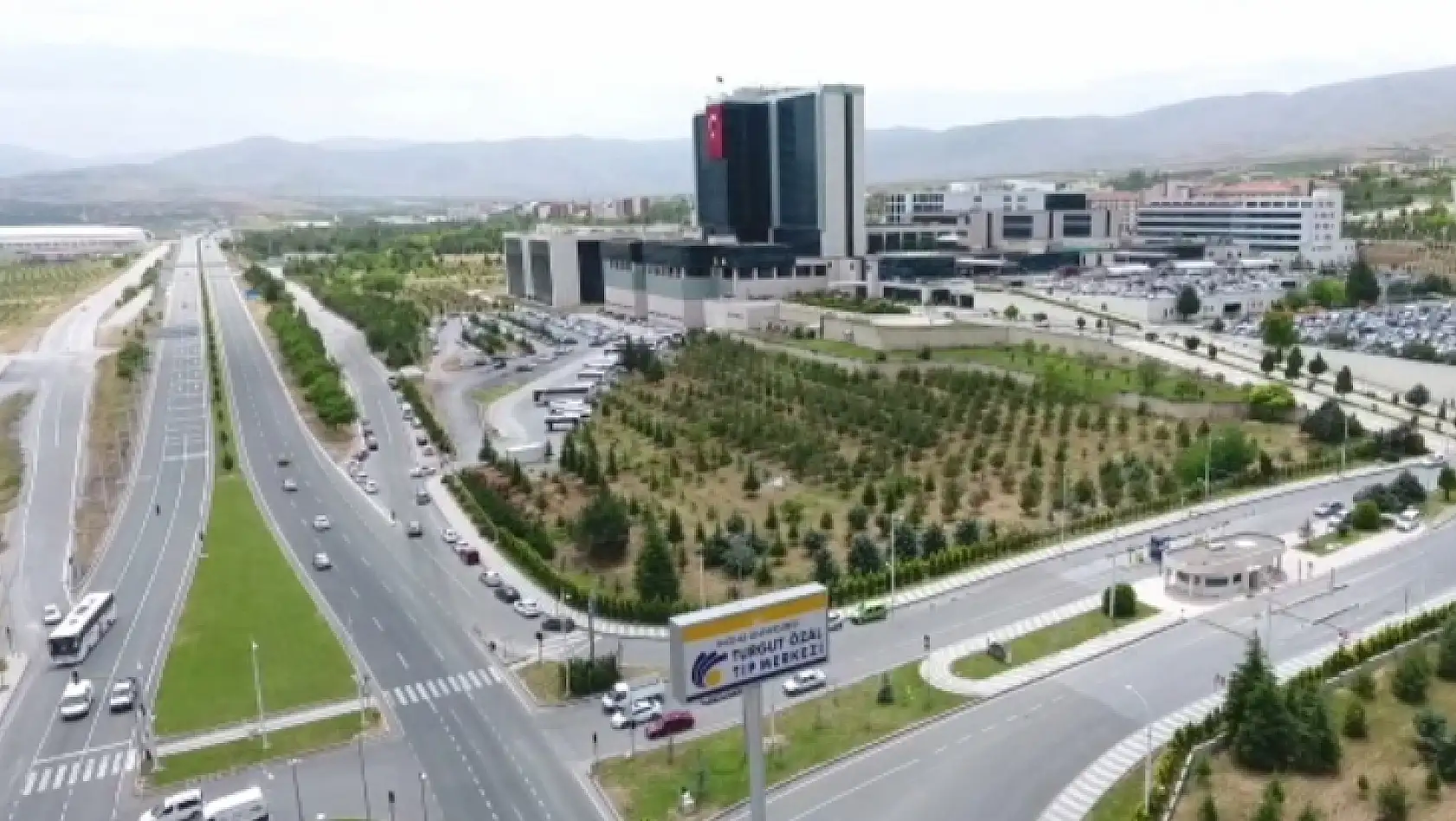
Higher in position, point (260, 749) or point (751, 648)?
point (751, 648)

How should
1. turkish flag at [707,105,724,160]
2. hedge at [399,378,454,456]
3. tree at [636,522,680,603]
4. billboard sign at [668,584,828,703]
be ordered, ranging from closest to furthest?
billboard sign at [668,584,828,703], tree at [636,522,680,603], hedge at [399,378,454,456], turkish flag at [707,105,724,160]

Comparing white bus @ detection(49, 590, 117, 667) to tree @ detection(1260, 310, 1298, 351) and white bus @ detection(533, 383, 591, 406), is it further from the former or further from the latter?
tree @ detection(1260, 310, 1298, 351)

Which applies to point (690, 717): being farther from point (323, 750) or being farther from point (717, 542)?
point (717, 542)

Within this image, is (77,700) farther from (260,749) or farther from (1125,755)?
(1125,755)

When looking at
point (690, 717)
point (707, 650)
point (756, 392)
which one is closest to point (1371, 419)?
point (756, 392)

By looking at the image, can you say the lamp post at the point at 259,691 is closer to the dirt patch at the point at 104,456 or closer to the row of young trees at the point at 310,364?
the dirt patch at the point at 104,456

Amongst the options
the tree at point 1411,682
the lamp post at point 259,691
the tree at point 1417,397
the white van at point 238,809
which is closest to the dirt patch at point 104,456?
the lamp post at point 259,691

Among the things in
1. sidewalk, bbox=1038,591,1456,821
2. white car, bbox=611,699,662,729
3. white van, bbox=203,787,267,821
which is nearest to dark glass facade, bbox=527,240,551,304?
white car, bbox=611,699,662,729

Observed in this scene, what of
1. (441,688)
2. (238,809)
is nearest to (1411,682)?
(441,688)
